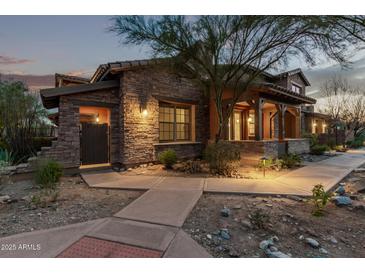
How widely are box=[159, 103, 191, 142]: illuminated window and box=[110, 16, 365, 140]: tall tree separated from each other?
2.29 m

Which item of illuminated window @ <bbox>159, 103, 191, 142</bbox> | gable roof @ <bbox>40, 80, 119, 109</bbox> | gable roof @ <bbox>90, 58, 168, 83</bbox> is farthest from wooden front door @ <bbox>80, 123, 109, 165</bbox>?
illuminated window @ <bbox>159, 103, 191, 142</bbox>

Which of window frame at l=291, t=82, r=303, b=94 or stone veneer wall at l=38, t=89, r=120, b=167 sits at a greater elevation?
window frame at l=291, t=82, r=303, b=94

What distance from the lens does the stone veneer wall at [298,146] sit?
10.3 meters

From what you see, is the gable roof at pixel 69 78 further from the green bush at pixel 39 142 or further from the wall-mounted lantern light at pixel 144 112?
the wall-mounted lantern light at pixel 144 112

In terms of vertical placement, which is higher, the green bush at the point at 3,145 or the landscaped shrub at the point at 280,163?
the green bush at the point at 3,145

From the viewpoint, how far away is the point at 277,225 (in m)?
3.03

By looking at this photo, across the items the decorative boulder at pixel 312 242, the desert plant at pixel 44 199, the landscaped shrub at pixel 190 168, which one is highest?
the landscaped shrub at pixel 190 168

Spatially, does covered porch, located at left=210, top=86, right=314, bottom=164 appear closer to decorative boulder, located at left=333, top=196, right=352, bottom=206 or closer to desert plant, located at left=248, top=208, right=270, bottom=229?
decorative boulder, located at left=333, top=196, right=352, bottom=206

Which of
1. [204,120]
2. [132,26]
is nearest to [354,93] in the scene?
[204,120]

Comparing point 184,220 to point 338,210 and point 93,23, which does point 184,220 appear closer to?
point 338,210

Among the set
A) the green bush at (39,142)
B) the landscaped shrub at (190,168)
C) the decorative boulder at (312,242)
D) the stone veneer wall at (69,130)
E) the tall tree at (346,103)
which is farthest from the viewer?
the tall tree at (346,103)

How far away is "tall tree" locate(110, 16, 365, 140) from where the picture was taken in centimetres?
550

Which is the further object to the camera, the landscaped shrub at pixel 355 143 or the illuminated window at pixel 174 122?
the landscaped shrub at pixel 355 143

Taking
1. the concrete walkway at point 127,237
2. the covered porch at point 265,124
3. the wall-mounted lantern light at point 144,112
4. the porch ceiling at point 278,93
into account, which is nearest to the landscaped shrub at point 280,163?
the covered porch at point 265,124
